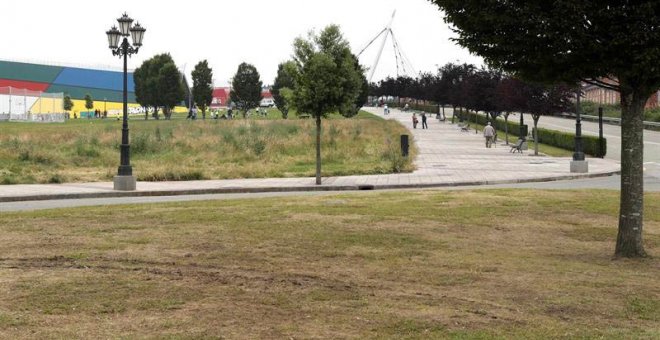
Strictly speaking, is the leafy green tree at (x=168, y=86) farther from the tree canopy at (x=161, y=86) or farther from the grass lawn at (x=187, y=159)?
the grass lawn at (x=187, y=159)

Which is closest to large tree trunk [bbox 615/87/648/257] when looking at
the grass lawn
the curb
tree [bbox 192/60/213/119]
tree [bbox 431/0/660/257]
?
tree [bbox 431/0/660/257]

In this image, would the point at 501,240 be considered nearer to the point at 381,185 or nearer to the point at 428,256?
the point at 428,256

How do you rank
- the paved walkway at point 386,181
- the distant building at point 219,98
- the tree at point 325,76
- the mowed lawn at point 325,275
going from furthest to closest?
1. the distant building at point 219,98
2. the tree at point 325,76
3. the paved walkway at point 386,181
4. the mowed lawn at point 325,275

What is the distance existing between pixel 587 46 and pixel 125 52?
1743 cm

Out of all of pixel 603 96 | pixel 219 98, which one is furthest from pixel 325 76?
pixel 219 98

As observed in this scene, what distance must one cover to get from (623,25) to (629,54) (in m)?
0.36

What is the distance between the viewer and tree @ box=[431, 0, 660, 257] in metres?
9.52

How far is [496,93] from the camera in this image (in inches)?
2082

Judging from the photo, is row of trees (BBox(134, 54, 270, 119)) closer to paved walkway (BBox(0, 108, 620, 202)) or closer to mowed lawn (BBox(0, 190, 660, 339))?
paved walkway (BBox(0, 108, 620, 202))

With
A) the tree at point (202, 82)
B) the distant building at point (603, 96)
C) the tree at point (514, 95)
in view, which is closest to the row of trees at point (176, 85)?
the tree at point (202, 82)

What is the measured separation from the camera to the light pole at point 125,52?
22781 millimetres

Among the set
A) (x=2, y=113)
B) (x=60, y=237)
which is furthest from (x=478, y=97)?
(x=2, y=113)

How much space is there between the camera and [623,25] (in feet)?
31.6

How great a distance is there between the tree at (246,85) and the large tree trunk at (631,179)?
109238 mm
